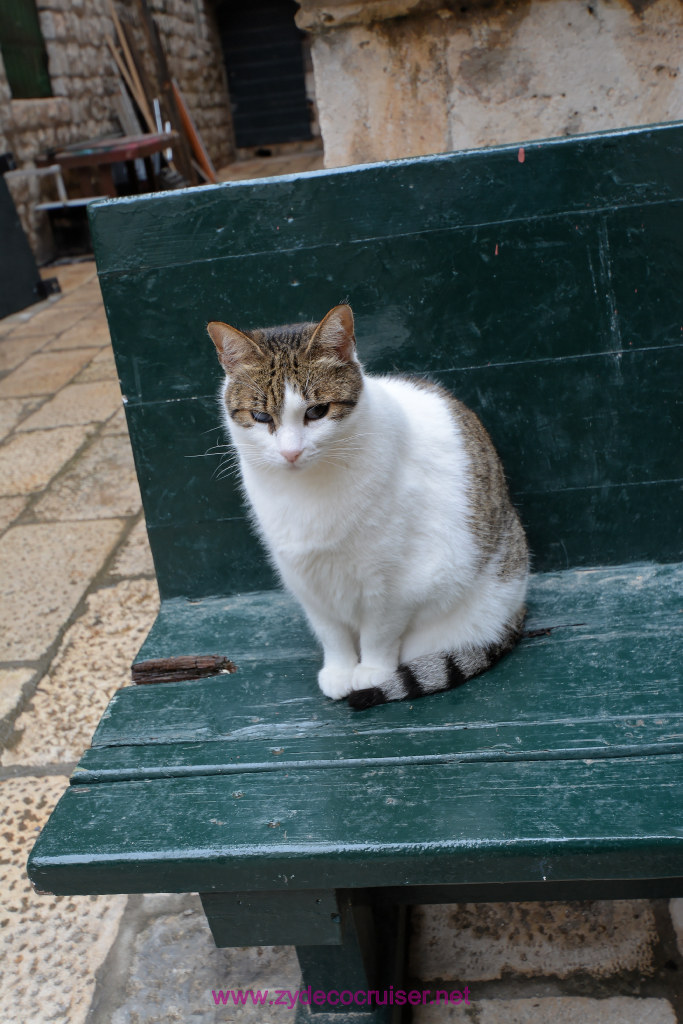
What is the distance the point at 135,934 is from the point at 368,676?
75 cm

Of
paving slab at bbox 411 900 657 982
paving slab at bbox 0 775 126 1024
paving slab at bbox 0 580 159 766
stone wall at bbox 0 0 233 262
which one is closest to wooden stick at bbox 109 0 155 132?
stone wall at bbox 0 0 233 262

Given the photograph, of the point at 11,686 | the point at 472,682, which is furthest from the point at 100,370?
the point at 472,682

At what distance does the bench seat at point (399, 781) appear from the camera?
3.83 feet

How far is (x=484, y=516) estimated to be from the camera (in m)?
1.63

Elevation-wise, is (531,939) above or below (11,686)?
below

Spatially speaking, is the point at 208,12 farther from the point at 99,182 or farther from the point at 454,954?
the point at 454,954

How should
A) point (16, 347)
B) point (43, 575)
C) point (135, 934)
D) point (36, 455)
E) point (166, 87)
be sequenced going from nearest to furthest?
point (135, 934) → point (43, 575) → point (36, 455) → point (16, 347) → point (166, 87)

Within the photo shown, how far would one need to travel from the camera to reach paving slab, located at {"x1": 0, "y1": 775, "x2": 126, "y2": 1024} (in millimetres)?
1633

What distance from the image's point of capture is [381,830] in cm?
119

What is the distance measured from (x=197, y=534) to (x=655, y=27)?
5.44ft

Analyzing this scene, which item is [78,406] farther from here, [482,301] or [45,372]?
[482,301]

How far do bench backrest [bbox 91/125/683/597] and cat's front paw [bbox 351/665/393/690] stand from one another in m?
0.49

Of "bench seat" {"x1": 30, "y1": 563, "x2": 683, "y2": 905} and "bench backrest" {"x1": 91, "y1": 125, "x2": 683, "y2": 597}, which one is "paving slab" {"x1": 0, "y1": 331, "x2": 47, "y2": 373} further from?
"bench seat" {"x1": 30, "y1": 563, "x2": 683, "y2": 905}

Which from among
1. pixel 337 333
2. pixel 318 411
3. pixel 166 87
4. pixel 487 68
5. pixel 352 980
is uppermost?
pixel 166 87
